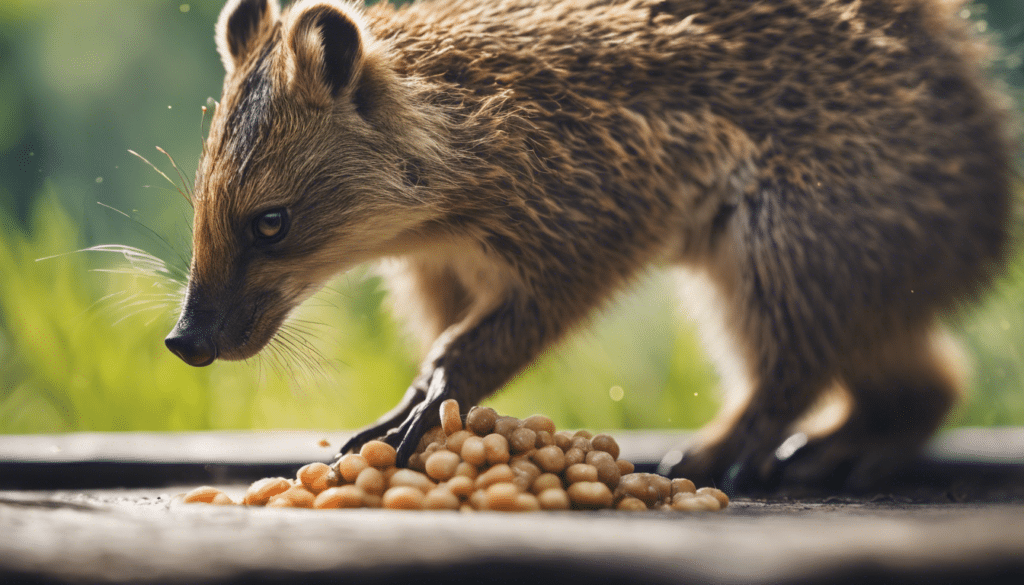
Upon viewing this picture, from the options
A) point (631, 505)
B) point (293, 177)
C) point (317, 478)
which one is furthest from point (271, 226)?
point (631, 505)

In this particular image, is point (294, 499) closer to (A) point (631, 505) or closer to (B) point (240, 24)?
(A) point (631, 505)

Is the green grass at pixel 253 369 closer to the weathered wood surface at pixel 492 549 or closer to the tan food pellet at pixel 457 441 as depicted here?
the tan food pellet at pixel 457 441

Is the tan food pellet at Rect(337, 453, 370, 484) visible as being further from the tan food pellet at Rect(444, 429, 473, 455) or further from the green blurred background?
the green blurred background

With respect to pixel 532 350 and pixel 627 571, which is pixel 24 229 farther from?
pixel 627 571

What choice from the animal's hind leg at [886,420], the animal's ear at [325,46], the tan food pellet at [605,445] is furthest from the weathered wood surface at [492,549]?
the animal's hind leg at [886,420]

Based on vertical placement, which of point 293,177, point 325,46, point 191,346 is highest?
point 325,46

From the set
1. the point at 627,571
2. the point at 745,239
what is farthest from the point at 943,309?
the point at 627,571

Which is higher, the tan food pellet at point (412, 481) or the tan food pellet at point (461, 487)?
the tan food pellet at point (461, 487)
